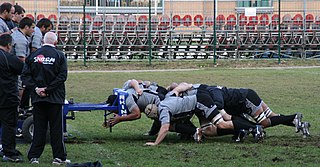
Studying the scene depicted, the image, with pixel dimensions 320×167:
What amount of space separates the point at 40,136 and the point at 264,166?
296 centimetres

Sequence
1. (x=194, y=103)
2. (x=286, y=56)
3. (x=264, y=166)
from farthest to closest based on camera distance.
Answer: (x=286, y=56) < (x=194, y=103) < (x=264, y=166)

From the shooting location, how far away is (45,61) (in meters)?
9.35

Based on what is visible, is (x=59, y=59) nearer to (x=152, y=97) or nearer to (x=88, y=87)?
(x=152, y=97)

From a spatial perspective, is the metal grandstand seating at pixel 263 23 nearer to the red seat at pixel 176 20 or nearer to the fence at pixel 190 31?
the fence at pixel 190 31

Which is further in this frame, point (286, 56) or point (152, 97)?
point (286, 56)

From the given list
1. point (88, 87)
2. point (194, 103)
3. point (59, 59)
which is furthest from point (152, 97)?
point (88, 87)

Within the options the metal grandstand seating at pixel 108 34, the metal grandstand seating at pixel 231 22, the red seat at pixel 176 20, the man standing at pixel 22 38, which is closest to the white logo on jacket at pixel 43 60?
the man standing at pixel 22 38

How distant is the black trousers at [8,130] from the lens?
31.7ft

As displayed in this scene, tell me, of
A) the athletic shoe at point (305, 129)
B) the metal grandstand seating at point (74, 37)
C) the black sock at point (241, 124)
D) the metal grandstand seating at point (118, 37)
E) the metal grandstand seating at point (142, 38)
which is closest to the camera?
the black sock at point (241, 124)

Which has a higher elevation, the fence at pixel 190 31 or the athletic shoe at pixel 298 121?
the fence at pixel 190 31

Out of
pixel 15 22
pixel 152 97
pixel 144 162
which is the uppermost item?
pixel 15 22

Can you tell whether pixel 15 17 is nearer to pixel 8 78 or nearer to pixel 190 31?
pixel 8 78

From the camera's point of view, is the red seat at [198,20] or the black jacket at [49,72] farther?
the red seat at [198,20]

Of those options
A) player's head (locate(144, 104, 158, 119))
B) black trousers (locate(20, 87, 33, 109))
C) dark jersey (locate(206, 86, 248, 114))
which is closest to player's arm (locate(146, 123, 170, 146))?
player's head (locate(144, 104, 158, 119))
